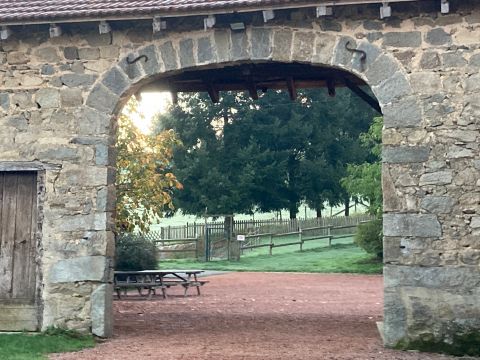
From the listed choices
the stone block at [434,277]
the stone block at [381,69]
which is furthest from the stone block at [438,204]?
the stone block at [381,69]

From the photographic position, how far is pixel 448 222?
26.3 ft

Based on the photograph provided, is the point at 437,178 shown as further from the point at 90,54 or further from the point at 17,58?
the point at 17,58

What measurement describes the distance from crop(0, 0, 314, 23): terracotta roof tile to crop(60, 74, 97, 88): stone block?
2.62ft

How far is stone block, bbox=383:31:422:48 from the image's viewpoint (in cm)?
822

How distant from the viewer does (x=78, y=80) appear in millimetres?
9070

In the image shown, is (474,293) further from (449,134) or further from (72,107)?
(72,107)

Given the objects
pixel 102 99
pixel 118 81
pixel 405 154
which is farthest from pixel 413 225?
pixel 102 99

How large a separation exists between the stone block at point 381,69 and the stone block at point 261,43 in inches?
48.4

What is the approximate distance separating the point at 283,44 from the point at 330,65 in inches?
24.4

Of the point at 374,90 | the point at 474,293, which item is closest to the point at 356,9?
the point at 374,90

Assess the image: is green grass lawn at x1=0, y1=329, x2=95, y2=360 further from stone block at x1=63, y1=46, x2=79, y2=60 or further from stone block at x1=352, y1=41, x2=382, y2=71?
stone block at x1=352, y1=41, x2=382, y2=71

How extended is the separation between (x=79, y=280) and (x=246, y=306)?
4748 millimetres

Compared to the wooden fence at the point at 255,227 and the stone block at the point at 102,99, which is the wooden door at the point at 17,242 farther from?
the wooden fence at the point at 255,227

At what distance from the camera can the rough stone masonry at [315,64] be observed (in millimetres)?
7980
